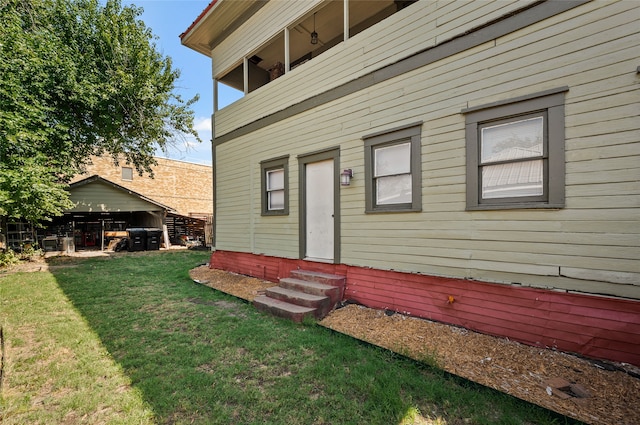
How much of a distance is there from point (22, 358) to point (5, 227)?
40.6 ft

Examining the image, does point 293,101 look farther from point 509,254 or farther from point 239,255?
point 509,254

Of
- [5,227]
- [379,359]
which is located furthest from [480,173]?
[5,227]

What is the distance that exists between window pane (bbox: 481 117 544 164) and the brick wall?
784 inches

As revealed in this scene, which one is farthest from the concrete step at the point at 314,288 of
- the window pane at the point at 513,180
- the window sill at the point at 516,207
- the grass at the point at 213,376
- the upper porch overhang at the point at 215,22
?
the upper porch overhang at the point at 215,22

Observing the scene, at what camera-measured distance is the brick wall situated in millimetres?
19875

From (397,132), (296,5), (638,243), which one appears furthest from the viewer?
(296,5)

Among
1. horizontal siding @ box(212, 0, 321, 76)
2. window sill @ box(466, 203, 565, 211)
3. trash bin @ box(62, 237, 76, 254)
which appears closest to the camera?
window sill @ box(466, 203, 565, 211)

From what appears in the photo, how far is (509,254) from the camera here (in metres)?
3.55

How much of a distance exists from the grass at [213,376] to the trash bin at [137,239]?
11.2 m

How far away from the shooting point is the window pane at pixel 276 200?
22.3 ft

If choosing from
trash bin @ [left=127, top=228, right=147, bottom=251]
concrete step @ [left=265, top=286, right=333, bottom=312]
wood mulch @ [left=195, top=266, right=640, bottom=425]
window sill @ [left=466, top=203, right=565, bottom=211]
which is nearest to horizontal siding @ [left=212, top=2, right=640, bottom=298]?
window sill @ [left=466, top=203, right=565, bottom=211]

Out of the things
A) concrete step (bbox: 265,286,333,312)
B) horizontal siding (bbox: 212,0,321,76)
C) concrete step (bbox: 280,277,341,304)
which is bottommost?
concrete step (bbox: 265,286,333,312)

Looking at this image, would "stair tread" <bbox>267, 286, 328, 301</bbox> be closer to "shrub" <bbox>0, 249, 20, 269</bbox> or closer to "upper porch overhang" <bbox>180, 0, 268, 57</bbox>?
"upper porch overhang" <bbox>180, 0, 268, 57</bbox>

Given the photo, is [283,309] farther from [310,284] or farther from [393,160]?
[393,160]
